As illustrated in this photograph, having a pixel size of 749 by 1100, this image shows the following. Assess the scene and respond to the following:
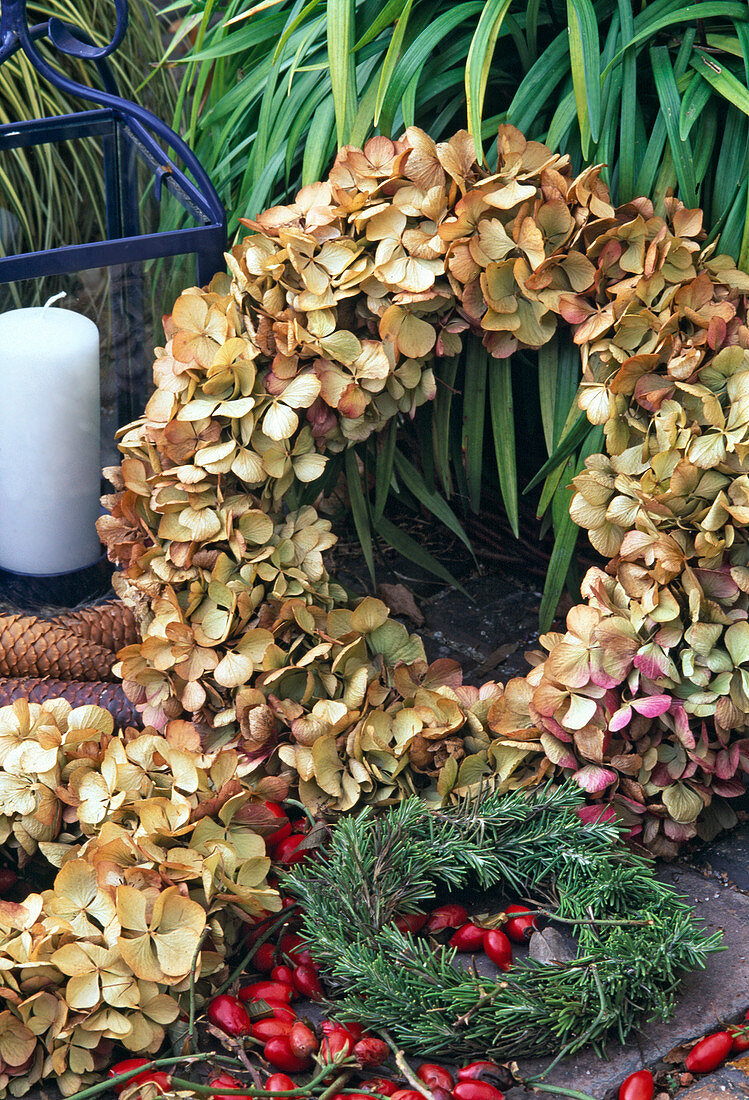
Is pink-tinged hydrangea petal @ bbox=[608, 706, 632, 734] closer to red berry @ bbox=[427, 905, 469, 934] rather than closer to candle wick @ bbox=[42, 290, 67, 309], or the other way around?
red berry @ bbox=[427, 905, 469, 934]

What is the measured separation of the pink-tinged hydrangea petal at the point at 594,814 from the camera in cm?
97

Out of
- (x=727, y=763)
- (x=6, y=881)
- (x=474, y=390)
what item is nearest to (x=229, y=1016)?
(x=6, y=881)

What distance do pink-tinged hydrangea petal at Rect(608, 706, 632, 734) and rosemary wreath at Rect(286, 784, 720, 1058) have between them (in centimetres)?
7

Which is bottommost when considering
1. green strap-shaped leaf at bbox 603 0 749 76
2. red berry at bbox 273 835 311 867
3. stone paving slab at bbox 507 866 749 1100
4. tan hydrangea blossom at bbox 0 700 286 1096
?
stone paving slab at bbox 507 866 749 1100

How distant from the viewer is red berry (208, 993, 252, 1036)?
84 centimetres

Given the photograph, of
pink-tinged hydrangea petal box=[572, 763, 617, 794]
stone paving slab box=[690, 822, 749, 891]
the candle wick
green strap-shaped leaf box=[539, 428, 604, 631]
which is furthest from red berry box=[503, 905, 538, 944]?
the candle wick

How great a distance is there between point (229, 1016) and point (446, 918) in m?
0.21

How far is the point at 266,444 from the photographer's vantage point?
105 cm

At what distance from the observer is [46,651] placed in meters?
1.21

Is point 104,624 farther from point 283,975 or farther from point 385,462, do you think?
point 283,975

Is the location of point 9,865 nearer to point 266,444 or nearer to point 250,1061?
point 250,1061

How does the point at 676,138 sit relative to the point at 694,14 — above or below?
below

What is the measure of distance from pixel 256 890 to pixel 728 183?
0.86 metres

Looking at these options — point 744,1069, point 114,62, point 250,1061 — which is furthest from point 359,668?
point 114,62
